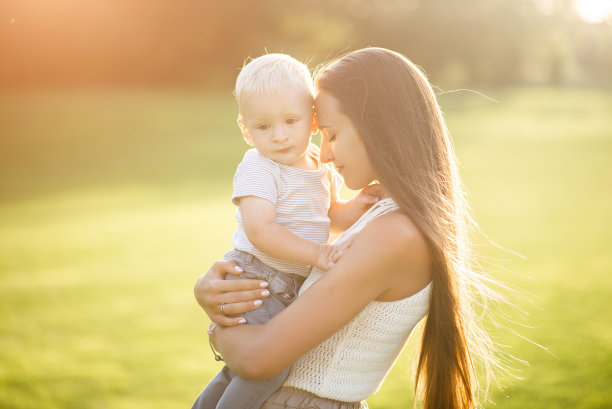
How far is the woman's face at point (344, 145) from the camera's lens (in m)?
1.93

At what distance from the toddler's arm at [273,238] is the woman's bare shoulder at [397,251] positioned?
0.18 meters

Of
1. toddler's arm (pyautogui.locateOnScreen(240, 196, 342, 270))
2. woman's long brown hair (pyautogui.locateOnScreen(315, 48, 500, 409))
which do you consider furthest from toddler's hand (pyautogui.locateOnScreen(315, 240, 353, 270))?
woman's long brown hair (pyautogui.locateOnScreen(315, 48, 500, 409))

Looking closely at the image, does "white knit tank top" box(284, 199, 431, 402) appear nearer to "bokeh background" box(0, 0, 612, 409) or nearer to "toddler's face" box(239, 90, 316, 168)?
"toddler's face" box(239, 90, 316, 168)

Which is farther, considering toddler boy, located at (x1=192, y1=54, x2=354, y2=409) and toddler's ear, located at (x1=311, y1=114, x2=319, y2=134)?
toddler's ear, located at (x1=311, y1=114, x2=319, y2=134)

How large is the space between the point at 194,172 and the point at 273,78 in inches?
533

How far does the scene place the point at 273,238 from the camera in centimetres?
200

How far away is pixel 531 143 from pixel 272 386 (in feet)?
60.5

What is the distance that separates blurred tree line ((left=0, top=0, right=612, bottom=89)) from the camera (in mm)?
22344

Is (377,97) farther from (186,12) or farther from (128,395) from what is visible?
(186,12)

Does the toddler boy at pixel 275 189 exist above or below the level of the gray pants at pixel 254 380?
above

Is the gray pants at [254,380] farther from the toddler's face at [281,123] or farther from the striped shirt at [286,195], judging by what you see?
the toddler's face at [281,123]

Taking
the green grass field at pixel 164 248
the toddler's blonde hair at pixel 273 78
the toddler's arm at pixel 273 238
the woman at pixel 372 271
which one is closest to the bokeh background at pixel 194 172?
the green grass field at pixel 164 248

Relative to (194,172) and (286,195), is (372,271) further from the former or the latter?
(194,172)

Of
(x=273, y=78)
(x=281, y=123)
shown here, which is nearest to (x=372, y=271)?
(x=281, y=123)
